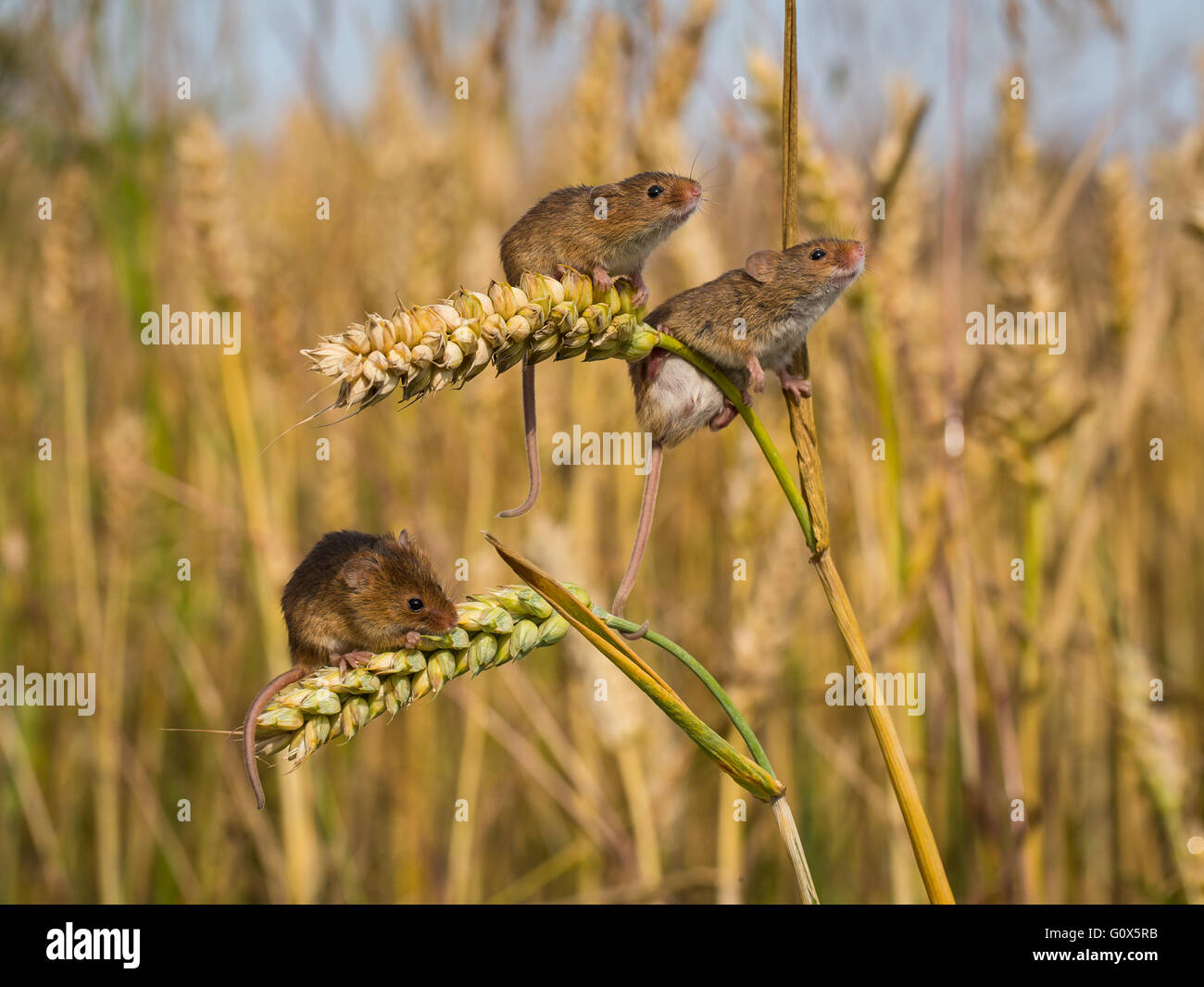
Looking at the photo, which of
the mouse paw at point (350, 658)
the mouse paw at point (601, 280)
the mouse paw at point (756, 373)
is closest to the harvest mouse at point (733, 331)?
the mouse paw at point (756, 373)

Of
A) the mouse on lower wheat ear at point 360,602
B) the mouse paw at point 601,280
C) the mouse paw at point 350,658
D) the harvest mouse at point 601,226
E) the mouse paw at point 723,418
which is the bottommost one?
the mouse paw at point 350,658

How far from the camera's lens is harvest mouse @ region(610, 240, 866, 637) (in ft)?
5.39

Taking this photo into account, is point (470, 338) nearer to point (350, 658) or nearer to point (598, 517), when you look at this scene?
point (350, 658)

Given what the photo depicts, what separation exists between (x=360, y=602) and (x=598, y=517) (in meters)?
2.59

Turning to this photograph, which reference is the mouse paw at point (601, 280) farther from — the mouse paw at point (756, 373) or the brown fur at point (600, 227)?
the mouse paw at point (756, 373)

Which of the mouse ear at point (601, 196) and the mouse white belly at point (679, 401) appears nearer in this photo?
the mouse white belly at point (679, 401)

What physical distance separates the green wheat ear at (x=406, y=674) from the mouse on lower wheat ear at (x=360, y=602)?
0.33 m

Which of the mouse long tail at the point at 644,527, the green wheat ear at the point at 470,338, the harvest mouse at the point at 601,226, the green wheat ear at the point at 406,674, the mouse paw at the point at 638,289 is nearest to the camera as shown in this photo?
the green wheat ear at the point at 470,338

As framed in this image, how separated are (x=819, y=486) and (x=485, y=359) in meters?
0.42

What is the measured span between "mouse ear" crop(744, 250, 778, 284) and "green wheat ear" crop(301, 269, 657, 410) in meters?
0.42

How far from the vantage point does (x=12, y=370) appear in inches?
160

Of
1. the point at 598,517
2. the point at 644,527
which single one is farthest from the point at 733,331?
the point at 598,517

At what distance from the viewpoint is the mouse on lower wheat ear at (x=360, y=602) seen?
163cm

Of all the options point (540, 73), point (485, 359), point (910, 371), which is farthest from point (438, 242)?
point (485, 359)
